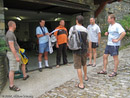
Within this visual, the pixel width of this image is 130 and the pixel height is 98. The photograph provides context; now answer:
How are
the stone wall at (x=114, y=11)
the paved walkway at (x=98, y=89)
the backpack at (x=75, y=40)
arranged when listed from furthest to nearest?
the stone wall at (x=114, y=11) → the backpack at (x=75, y=40) → the paved walkway at (x=98, y=89)

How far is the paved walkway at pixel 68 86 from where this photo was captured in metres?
3.03

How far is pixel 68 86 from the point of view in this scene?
352cm

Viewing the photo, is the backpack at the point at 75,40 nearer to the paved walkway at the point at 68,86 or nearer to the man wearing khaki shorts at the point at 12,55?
the paved walkway at the point at 68,86

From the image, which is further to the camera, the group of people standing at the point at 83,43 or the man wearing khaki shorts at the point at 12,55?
the group of people standing at the point at 83,43

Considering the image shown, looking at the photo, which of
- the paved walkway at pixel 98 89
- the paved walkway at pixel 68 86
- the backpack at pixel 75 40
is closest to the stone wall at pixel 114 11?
the paved walkway at pixel 68 86

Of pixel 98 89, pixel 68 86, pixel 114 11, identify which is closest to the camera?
pixel 98 89

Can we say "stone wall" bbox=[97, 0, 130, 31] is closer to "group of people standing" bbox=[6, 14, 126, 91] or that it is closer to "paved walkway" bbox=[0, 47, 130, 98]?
"group of people standing" bbox=[6, 14, 126, 91]

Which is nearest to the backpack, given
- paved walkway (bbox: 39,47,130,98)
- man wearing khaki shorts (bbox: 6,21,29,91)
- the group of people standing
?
the group of people standing

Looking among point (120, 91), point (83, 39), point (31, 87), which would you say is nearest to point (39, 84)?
point (31, 87)

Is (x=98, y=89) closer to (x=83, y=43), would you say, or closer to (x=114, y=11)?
(x=83, y=43)

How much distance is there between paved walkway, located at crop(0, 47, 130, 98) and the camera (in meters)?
3.03

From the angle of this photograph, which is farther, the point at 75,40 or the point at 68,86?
the point at 68,86

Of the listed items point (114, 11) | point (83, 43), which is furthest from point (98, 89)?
point (114, 11)

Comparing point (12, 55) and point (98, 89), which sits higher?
point (12, 55)
